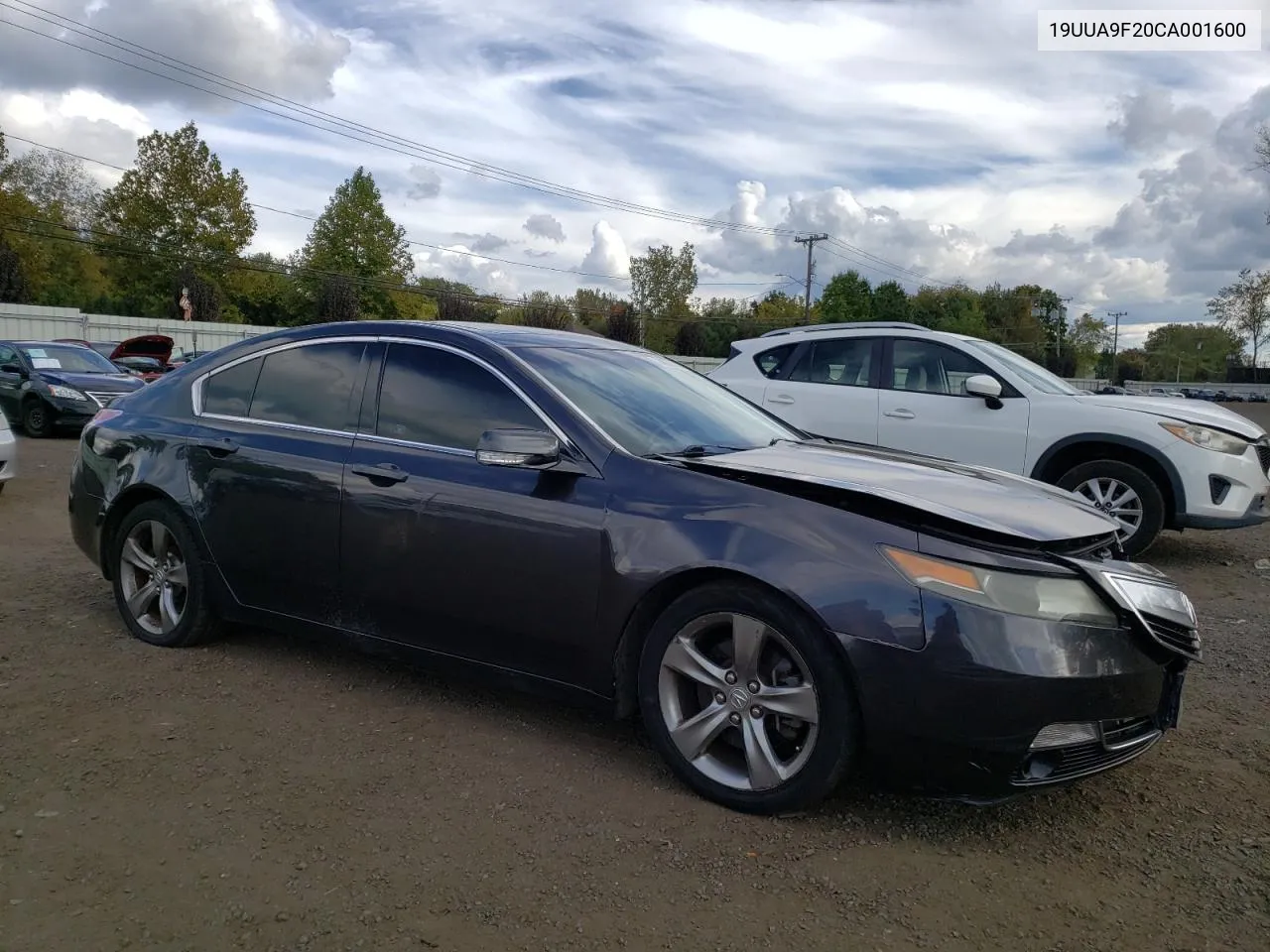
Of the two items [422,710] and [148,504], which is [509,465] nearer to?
[422,710]

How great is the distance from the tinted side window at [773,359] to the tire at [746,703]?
5.64 m

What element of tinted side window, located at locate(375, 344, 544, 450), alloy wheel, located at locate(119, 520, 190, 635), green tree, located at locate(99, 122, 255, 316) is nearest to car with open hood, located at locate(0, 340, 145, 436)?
alloy wheel, located at locate(119, 520, 190, 635)

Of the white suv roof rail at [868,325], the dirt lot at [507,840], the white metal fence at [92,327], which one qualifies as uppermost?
the white metal fence at [92,327]

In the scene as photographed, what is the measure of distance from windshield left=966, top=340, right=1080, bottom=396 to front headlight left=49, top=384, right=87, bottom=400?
13.5 meters

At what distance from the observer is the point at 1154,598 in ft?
9.90

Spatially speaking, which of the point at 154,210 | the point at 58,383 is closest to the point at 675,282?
the point at 154,210

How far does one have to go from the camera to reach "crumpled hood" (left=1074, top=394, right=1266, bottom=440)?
6.96 m

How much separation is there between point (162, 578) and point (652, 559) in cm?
273

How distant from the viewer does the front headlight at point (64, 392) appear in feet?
49.2

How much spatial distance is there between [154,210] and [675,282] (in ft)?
140

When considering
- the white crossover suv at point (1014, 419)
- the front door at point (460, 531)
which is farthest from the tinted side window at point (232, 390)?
the white crossover suv at point (1014, 419)

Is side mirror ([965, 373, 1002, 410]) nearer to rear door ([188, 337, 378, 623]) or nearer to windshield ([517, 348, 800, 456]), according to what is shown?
windshield ([517, 348, 800, 456])

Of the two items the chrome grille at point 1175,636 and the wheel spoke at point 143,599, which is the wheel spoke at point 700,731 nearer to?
the chrome grille at point 1175,636

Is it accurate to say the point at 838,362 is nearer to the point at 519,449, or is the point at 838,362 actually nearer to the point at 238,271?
the point at 519,449
